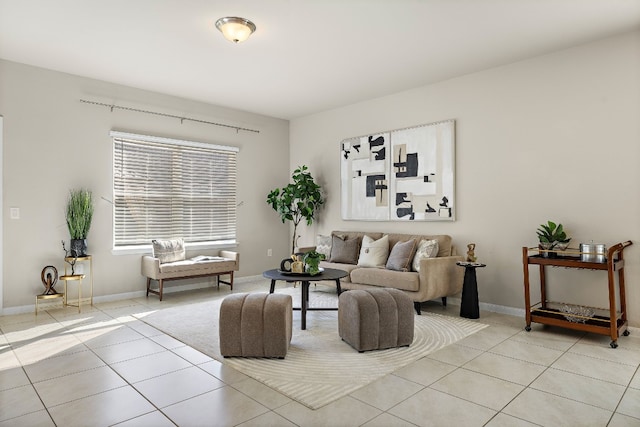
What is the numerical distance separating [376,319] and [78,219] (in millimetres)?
3657

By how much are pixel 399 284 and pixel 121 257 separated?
3.56 metres

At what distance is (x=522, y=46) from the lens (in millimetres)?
3992

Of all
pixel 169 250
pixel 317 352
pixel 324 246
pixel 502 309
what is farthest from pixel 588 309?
pixel 169 250

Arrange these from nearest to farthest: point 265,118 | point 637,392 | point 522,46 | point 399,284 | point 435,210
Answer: point 637,392 → point 522,46 → point 399,284 → point 435,210 → point 265,118

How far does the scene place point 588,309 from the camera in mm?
3752

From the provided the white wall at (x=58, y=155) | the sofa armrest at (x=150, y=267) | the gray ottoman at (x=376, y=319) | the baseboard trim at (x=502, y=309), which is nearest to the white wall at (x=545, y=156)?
the baseboard trim at (x=502, y=309)

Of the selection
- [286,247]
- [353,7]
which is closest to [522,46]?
[353,7]

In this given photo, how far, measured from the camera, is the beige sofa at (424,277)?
169 inches

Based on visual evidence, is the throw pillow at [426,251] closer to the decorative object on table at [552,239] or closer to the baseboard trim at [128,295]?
the decorative object on table at [552,239]

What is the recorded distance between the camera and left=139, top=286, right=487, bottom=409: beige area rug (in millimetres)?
2584

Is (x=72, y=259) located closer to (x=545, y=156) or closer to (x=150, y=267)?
(x=150, y=267)

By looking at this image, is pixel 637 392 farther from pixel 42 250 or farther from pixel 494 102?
pixel 42 250

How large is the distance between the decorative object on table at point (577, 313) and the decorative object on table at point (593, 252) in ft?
1.60

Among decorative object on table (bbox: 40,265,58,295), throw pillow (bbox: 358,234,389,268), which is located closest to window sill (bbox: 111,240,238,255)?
decorative object on table (bbox: 40,265,58,295)
